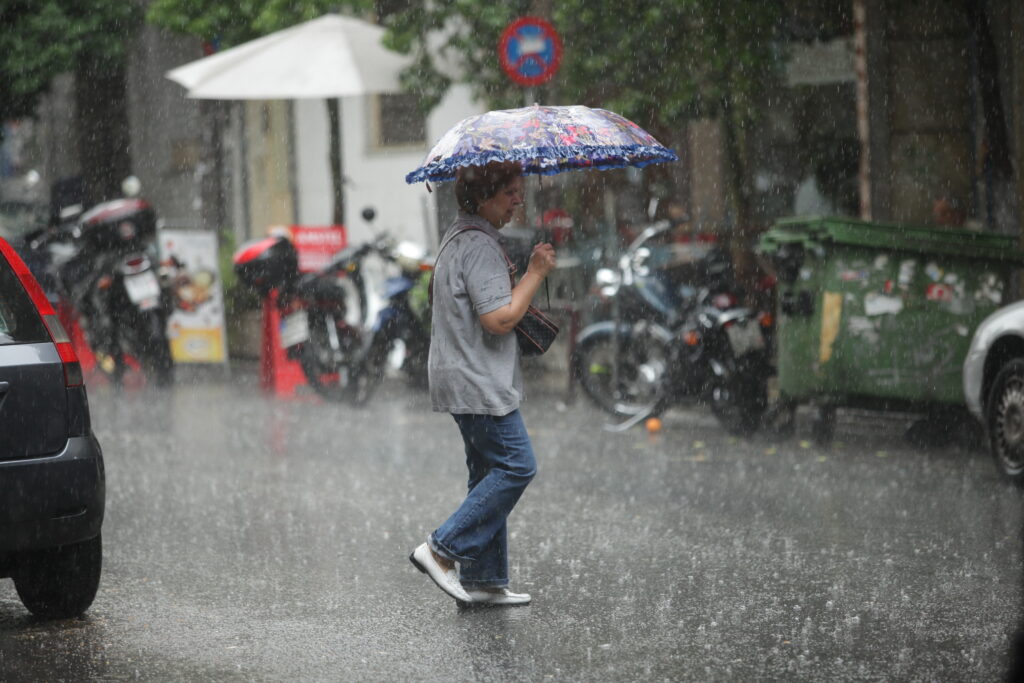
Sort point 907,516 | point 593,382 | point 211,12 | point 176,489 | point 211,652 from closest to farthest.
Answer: point 211,652 < point 907,516 < point 176,489 < point 593,382 < point 211,12

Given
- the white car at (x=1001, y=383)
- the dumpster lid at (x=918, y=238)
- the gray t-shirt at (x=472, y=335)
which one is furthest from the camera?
the dumpster lid at (x=918, y=238)

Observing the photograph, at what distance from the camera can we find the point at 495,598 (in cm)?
592

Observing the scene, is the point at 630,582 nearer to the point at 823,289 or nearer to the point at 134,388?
the point at 823,289

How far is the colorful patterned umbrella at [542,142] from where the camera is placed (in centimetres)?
577

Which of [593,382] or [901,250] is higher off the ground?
[901,250]

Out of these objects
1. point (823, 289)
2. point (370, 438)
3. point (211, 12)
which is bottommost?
point (370, 438)

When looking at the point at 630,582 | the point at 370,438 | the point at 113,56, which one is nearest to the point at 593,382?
the point at 370,438

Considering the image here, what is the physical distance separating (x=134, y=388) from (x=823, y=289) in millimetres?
6888

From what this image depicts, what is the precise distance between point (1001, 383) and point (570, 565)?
339 cm

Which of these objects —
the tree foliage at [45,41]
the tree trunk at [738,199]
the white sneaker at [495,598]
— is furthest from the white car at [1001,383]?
the tree foliage at [45,41]

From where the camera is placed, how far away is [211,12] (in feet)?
56.1

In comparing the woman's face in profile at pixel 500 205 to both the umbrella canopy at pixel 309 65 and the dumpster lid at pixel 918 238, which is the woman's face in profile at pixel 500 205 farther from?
the umbrella canopy at pixel 309 65

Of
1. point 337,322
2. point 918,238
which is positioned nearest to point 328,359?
point 337,322

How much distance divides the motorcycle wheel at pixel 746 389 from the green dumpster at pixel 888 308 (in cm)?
53
